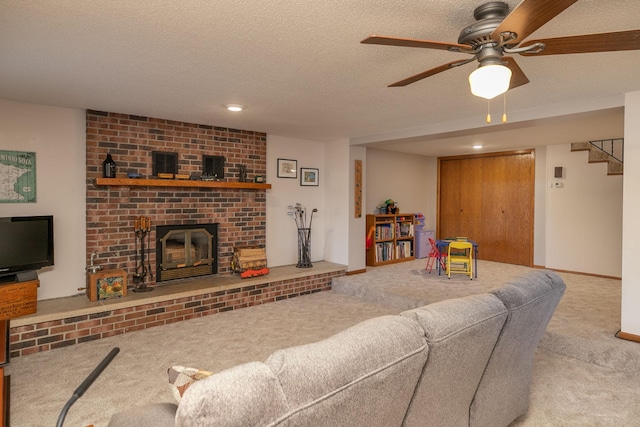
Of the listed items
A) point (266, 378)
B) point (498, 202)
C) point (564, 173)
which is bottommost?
point (266, 378)

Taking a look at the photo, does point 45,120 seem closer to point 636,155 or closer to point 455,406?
point 455,406

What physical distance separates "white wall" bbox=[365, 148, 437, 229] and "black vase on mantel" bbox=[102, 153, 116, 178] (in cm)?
398

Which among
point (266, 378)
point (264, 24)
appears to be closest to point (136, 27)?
point (264, 24)

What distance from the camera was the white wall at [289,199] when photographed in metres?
5.46

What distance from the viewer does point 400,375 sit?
1150 millimetres

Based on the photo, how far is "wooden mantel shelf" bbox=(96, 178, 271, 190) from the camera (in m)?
3.91

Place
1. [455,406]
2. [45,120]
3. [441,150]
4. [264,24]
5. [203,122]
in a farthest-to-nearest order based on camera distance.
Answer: [441,150], [203,122], [45,120], [264,24], [455,406]

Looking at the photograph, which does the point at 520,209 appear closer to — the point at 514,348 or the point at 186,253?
the point at 514,348

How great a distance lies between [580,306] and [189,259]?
15.0ft

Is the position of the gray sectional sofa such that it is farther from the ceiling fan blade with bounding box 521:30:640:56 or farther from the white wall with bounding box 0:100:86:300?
the white wall with bounding box 0:100:86:300

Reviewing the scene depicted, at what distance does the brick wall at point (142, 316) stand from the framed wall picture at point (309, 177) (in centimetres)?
151

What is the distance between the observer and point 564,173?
19.6 ft

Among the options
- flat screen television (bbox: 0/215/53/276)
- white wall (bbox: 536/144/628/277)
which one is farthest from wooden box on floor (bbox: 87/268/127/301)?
white wall (bbox: 536/144/628/277)

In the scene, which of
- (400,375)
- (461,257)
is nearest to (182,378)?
(400,375)
